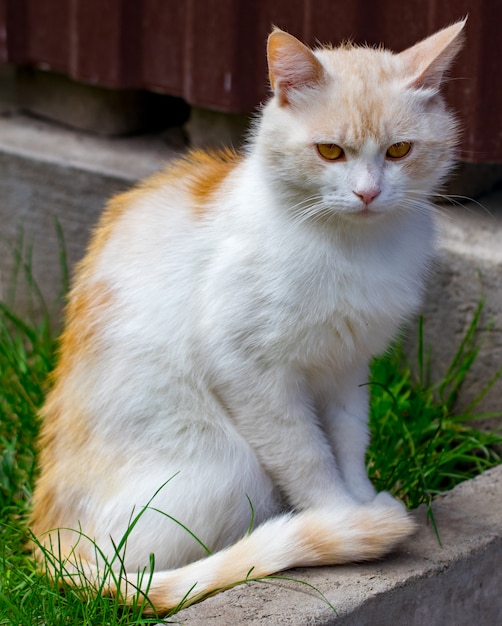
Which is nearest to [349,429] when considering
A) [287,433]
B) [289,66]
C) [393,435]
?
[287,433]

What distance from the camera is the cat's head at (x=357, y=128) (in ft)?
6.06

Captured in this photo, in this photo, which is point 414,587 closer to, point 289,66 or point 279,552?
point 279,552

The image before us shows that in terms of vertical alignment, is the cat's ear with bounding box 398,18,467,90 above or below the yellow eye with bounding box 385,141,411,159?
above

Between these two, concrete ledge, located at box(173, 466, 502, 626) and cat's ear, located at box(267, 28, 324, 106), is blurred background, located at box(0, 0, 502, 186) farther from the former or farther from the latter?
concrete ledge, located at box(173, 466, 502, 626)

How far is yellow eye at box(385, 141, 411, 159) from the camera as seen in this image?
6.15 feet

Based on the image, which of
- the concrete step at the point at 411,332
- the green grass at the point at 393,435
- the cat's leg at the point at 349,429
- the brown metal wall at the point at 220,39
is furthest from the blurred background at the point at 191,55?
the cat's leg at the point at 349,429

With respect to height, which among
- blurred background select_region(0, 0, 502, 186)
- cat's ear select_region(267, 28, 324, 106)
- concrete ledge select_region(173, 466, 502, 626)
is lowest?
concrete ledge select_region(173, 466, 502, 626)

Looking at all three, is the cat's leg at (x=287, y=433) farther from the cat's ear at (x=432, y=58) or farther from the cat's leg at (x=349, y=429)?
the cat's ear at (x=432, y=58)

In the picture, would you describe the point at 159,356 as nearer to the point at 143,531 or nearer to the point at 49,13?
the point at 143,531

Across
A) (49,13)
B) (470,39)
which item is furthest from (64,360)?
(49,13)

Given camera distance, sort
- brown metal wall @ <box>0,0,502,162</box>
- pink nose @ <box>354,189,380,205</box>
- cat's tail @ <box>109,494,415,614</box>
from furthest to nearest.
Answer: brown metal wall @ <box>0,0,502,162</box> < cat's tail @ <box>109,494,415,614</box> < pink nose @ <box>354,189,380,205</box>

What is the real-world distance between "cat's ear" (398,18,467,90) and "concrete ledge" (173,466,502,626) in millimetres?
947

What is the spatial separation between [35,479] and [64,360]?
489 millimetres

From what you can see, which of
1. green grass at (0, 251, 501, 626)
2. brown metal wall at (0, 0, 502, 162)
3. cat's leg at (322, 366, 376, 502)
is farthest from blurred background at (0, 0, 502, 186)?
cat's leg at (322, 366, 376, 502)
